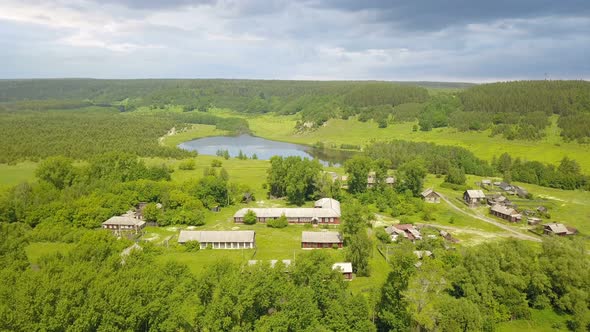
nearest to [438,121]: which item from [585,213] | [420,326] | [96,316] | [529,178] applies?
[529,178]

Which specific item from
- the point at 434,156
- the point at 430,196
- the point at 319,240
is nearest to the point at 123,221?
the point at 319,240

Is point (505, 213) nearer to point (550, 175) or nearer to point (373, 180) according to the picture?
point (373, 180)

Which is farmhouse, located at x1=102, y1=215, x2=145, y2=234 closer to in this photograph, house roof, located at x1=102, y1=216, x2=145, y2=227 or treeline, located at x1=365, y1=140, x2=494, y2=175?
house roof, located at x1=102, y1=216, x2=145, y2=227

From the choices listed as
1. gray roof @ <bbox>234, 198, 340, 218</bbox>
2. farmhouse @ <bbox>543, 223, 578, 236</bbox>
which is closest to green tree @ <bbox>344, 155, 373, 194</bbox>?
gray roof @ <bbox>234, 198, 340, 218</bbox>

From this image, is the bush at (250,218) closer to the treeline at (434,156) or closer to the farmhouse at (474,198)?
the farmhouse at (474,198)

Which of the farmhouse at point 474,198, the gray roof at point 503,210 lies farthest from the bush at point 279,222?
the gray roof at point 503,210

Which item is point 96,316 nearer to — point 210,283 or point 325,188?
point 210,283
